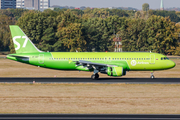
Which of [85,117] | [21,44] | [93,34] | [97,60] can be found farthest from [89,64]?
[93,34]

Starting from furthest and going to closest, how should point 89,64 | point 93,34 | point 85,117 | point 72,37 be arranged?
point 93,34
point 72,37
point 89,64
point 85,117

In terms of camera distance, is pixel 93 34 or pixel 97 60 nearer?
Answer: pixel 97 60

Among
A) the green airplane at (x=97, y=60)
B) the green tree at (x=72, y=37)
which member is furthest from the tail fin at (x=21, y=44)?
the green tree at (x=72, y=37)

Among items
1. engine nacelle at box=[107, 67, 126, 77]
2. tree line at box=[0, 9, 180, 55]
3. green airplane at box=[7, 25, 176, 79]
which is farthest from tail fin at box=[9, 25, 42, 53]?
tree line at box=[0, 9, 180, 55]

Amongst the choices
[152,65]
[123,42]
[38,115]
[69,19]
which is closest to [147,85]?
[152,65]

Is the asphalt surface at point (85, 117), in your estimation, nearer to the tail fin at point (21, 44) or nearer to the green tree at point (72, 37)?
the tail fin at point (21, 44)

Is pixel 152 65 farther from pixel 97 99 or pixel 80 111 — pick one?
pixel 80 111

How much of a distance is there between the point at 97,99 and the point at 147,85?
37.9ft

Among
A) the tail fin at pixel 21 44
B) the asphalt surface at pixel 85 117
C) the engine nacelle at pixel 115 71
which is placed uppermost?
the tail fin at pixel 21 44

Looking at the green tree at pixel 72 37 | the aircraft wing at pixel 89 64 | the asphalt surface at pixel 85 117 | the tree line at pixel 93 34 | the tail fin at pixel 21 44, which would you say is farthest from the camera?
the tree line at pixel 93 34

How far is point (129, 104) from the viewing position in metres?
30.1

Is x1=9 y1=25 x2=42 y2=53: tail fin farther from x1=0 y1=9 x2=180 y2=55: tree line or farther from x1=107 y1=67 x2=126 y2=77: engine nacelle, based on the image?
x1=0 y1=9 x2=180 y2=55: tree line

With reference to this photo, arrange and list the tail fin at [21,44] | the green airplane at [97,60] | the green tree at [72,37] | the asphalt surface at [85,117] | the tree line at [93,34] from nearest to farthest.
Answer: the asphalt surface at [85,117] < the green airplane at [97,60] < the tail fin at [21,44] < the green tree at [72,37] < the tree line at [93,34]

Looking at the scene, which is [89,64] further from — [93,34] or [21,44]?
[93,34]
